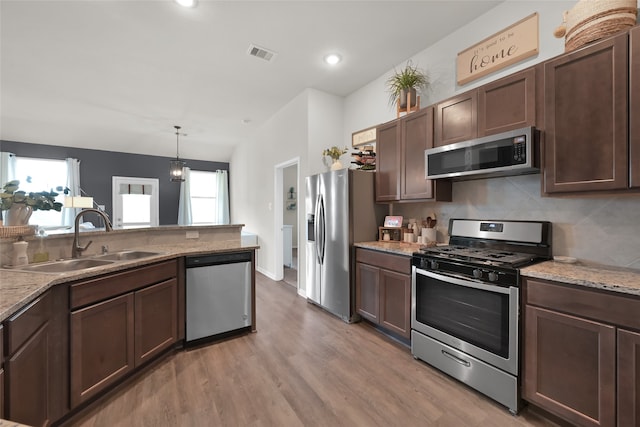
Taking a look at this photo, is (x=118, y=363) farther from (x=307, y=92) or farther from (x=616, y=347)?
(x=307, y=92)

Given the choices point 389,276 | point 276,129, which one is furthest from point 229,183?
point 389,276

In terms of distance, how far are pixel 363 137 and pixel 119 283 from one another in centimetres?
308

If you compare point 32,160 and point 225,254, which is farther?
point 32,160

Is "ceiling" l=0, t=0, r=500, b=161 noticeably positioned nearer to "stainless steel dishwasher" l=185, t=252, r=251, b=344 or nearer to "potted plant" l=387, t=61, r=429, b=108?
"potted plant" l=387, t=61, r=429, b=108

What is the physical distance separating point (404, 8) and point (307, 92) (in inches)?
69.3

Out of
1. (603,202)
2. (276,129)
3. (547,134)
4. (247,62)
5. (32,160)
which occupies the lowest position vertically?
(603,202)

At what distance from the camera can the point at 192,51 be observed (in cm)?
293

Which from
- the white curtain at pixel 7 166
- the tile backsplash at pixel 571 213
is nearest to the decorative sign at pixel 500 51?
the tile backsplash at pixel 571 213

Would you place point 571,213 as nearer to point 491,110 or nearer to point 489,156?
point 489,156

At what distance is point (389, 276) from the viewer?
8.35 ft

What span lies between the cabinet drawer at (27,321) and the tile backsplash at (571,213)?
303cm

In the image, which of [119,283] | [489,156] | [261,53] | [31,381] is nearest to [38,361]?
[31,381]

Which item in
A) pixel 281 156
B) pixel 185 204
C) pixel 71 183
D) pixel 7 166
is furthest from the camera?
pixel 185 204

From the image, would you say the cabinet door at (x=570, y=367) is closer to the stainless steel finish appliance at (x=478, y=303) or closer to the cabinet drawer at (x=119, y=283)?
the stainless steel finish appliance at (x=478, y=303)
